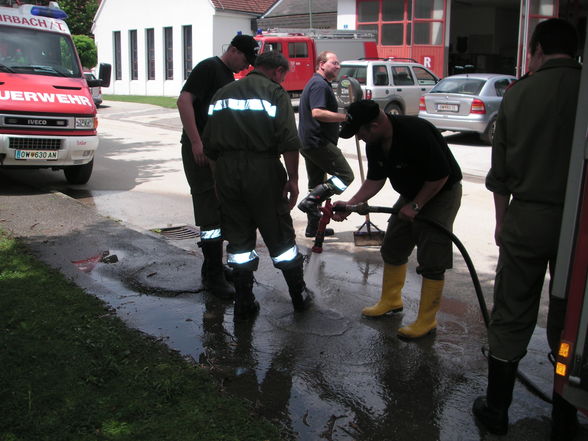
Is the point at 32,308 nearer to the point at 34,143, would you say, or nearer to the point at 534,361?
the point at 534,361

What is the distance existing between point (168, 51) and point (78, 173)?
26.7 meters

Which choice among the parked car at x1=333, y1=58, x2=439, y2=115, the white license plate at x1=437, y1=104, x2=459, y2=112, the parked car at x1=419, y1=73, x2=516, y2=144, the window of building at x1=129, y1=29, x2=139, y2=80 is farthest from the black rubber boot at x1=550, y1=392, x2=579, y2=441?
the window of building at x1=129, y1=29, x2=139, y2=80

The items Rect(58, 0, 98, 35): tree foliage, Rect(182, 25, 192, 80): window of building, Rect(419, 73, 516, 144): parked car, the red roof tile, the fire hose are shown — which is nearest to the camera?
the fire hose

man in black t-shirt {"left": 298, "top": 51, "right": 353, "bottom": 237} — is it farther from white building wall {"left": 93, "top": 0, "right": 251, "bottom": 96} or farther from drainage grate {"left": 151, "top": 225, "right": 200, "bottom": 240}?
white building wall {"left": 93, "top": 0, "right": 251, "bottom": 96}

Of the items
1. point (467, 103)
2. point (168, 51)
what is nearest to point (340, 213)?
point (467, 103)

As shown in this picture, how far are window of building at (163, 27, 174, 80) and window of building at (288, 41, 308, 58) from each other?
13.2 metres

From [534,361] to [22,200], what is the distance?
6.76m

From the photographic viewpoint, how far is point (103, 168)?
12.1m

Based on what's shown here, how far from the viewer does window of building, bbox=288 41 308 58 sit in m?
23.5

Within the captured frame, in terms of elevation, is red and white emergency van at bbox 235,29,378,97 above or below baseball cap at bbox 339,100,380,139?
above

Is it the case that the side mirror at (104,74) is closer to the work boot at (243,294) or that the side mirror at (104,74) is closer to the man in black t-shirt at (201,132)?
the man in black t-shirt at (201,132)

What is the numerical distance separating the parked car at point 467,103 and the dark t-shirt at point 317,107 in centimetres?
874

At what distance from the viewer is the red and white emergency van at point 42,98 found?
8.74m

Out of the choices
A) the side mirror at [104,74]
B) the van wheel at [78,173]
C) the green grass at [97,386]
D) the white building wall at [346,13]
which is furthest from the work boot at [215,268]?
the white building wall at [346,13]
